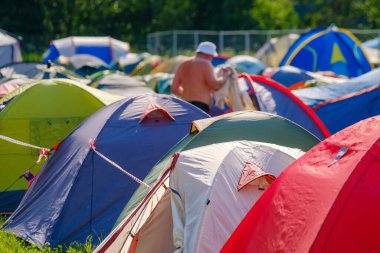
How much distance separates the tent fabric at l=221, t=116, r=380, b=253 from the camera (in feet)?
13.6

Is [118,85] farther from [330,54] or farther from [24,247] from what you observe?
[330,54]

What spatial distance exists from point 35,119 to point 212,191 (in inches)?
144

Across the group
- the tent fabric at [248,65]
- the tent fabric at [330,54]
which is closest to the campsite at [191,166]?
the tent fabric at [248,65]

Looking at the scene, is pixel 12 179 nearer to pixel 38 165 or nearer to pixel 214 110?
pixel 38 165

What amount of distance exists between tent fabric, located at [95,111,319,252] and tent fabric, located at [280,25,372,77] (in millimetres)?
11961

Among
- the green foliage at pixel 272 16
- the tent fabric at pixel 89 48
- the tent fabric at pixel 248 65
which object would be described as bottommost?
the green foliage at pixel 272 16

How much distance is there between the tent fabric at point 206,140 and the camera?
5613 millimetres

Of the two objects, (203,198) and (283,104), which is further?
(283,104)

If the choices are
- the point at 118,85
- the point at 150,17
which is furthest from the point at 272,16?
the point at 118,85

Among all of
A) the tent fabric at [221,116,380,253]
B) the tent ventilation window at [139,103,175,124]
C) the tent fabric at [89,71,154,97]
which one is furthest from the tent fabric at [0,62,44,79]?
the tent fabric at [221,116,380,253]

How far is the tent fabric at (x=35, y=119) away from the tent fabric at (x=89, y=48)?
16952 millimetres

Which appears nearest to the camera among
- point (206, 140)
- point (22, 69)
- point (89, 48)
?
point (206, 140)

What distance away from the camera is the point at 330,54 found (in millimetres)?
18656

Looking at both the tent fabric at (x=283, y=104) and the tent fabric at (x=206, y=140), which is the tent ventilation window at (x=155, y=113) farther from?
the tent fabric at (x=283, y=104)
